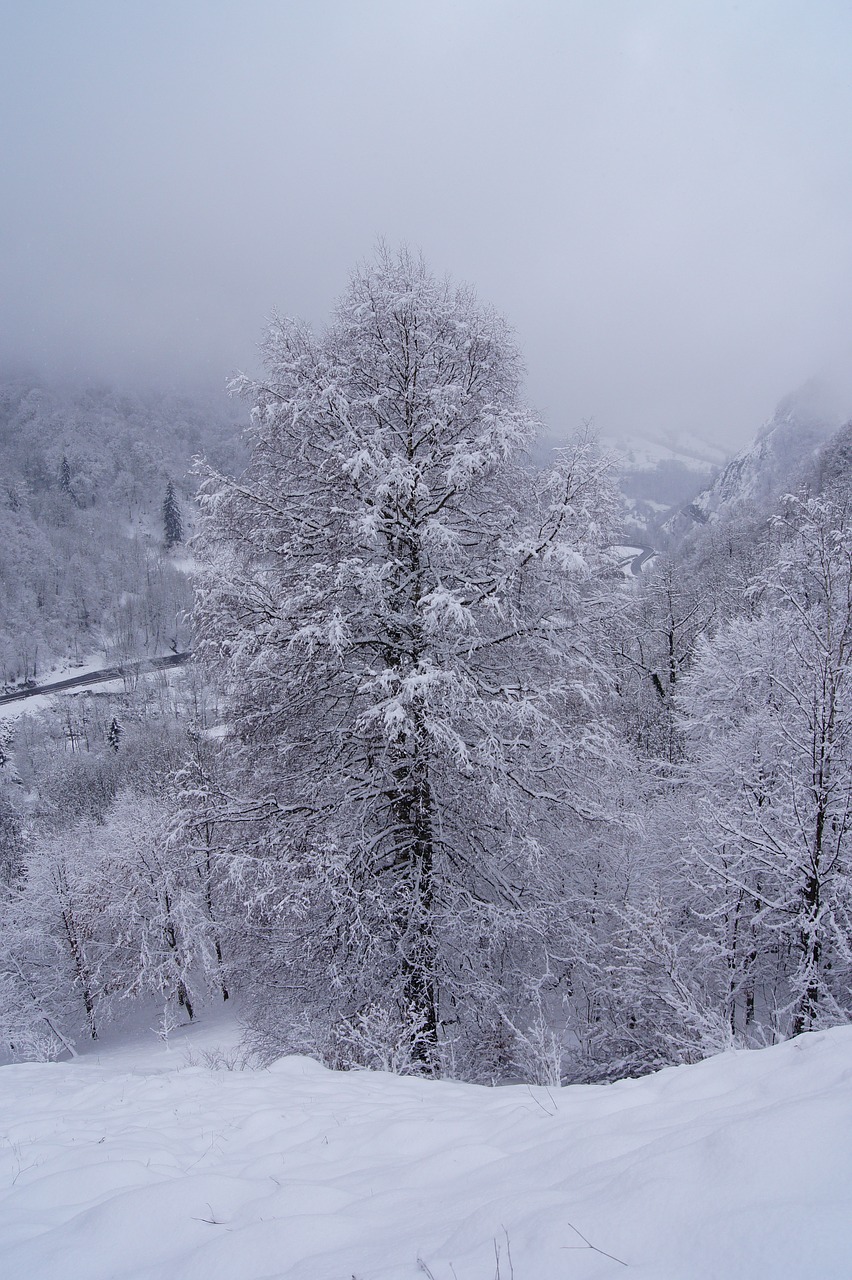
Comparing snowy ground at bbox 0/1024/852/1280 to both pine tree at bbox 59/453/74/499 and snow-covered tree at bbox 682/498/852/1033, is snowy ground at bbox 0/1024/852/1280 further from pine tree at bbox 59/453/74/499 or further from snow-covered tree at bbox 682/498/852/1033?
pine tree at bbox 59/453/74/499

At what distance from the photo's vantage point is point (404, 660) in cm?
581

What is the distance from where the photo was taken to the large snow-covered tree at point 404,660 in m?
5.34

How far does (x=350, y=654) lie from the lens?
19.8 feet

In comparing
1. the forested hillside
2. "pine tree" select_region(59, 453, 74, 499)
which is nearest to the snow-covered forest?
the forested hillside

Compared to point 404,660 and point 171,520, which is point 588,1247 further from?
point 171,520

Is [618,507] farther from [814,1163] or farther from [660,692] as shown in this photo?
[660,692]

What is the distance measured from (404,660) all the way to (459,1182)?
13.5ft

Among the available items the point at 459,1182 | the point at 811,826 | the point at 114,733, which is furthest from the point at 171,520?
the point at 459,1182

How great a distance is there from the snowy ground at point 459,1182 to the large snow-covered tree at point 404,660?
1.90 meters

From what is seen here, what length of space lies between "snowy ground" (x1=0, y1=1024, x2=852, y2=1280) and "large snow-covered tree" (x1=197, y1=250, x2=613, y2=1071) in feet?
6.24

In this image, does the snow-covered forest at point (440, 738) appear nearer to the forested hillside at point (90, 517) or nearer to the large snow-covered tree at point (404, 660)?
the large snow-covered tree at point (404, 660)

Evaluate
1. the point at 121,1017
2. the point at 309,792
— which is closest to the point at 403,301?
the point at 309,792

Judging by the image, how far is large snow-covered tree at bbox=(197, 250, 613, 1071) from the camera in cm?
534

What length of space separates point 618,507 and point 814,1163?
18.9 ft
